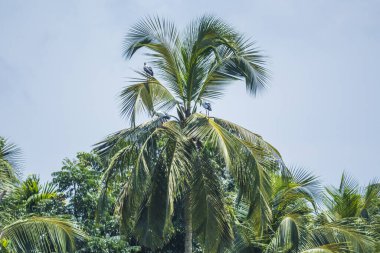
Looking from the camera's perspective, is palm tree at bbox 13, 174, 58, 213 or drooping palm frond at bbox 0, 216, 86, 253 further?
palm tree at bbox 13, 174, 58, 213

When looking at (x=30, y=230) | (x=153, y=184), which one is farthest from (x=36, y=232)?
(x=153, y=184)

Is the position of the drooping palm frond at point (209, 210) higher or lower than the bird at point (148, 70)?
lower

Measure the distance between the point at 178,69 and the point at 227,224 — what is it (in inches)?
129

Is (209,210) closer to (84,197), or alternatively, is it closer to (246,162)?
(246,162)

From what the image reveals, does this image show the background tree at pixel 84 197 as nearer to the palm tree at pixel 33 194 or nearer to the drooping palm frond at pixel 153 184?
the palm tree at pixel 33 194

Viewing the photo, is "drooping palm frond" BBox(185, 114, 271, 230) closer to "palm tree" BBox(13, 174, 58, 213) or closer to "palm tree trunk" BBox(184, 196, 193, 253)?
"palm tree trunk" BBox(184, 196, 193, 253)

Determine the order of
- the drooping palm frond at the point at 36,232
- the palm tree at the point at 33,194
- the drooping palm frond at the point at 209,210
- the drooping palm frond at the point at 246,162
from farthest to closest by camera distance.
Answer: the palm tree at the point at 33,194, the drooping palm frond at the point at 36,232, the drooping palm frond at the point at 209,210, the drooping palm frond at the point at 246,162

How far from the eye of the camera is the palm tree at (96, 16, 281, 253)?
1438 cm

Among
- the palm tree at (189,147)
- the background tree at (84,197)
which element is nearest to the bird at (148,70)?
the palm tree at (189,147)

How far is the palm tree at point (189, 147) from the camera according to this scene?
566 inches

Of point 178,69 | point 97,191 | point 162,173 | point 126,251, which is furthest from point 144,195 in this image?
point 97,191

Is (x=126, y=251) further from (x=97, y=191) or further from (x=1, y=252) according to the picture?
(x=1, y=252)

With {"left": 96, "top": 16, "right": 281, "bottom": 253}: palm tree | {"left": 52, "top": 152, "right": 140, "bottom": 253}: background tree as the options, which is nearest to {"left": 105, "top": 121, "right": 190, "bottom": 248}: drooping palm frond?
{"left": 96, "top": 16, "right": 281, "bottom": 253}: palm tree

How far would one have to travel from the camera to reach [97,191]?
22.2 m
